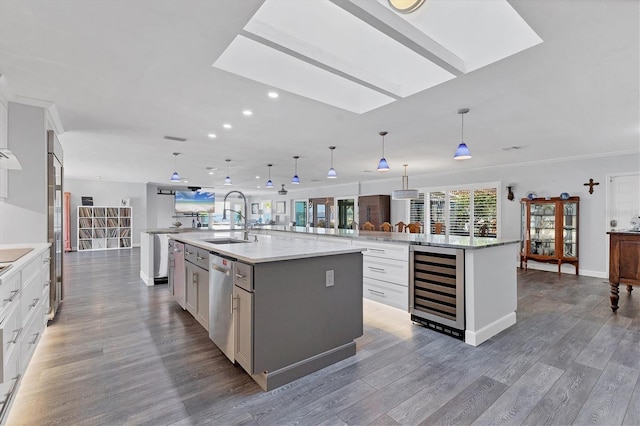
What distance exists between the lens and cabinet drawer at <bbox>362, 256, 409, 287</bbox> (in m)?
3.34

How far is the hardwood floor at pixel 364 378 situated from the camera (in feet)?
5.79

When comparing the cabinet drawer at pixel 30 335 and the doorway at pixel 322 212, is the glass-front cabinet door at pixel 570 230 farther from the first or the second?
the cabinet drawer at pixel 30 335

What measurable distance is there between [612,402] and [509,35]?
101 inches

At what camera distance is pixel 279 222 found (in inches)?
608

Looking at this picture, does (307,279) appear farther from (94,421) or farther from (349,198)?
(349,198)

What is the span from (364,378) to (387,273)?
154 centimetres

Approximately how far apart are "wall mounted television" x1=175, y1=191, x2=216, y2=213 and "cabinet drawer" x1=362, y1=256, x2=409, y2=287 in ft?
36.0

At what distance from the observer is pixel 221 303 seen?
2.42m

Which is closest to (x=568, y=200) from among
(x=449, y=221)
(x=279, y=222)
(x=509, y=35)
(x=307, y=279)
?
(x=449, y=221)

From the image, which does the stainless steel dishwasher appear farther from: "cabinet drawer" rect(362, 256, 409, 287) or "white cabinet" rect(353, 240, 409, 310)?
"cabinet drawer" rect(362, 256, 409, 287)

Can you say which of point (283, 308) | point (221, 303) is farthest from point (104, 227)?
point (283, 308)

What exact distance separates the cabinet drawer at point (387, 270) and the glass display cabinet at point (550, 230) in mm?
4538

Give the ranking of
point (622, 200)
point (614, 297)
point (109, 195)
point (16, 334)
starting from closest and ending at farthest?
point (16, 334), point (614, 297), point (622, 200), point (109, 195)

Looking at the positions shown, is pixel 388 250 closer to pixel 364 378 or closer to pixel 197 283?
pixel 364 378
